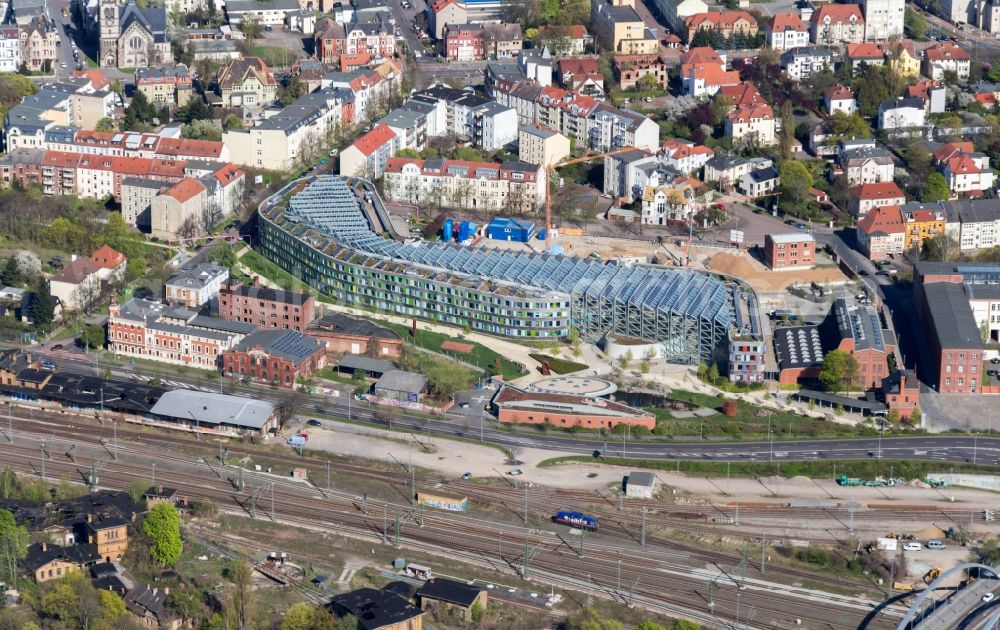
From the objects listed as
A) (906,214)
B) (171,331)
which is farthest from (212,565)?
(906,214)

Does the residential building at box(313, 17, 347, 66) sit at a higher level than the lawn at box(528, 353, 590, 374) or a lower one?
higher

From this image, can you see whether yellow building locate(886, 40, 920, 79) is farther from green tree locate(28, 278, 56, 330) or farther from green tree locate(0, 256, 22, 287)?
green tree locate(28, 278, 56, 330)

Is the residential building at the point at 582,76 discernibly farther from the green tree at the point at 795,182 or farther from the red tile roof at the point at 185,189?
the red tile roof at the point at 185,189

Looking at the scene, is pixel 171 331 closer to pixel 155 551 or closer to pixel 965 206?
pixel 155 551

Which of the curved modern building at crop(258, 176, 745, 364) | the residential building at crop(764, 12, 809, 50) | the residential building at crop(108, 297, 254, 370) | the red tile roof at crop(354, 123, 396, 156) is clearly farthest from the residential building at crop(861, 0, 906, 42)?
the residential building at crop(108, 297, 254, 370)

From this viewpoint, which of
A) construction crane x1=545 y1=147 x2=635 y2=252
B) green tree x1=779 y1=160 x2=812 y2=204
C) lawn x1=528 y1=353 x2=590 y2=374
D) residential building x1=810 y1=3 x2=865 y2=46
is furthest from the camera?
residential building x1=810 y1=3 x2=865 y2=46

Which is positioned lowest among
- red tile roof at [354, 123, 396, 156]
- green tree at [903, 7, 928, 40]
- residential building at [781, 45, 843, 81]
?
red tile roof at [354, 123, 396, 156]

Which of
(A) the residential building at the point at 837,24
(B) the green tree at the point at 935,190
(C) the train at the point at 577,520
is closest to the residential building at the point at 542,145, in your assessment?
(B) the green tree at the point at 935,190
